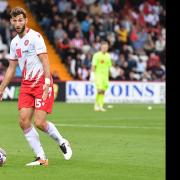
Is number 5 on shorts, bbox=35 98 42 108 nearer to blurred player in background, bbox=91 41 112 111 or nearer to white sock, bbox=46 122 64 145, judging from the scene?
white sock, bbox=46 122 64 145

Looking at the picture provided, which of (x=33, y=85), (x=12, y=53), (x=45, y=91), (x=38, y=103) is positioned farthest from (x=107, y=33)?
(x=45, y=91)

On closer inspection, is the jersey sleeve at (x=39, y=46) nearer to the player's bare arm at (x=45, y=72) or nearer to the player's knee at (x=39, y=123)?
the player's bare arm at (x=45, y=72)

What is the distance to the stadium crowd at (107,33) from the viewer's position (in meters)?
31.6

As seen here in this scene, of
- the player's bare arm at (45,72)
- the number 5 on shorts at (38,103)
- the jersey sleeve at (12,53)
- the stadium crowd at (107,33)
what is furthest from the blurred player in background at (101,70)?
the player's bare arm at (45,72)

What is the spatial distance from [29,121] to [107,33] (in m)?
25.9

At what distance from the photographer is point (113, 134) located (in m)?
14.0

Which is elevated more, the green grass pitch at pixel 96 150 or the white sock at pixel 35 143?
the white sock at pixel 35 143

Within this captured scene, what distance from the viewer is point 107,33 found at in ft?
111

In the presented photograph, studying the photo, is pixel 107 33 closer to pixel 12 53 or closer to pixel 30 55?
pixel 12 53

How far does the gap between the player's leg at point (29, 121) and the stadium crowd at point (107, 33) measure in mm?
22042

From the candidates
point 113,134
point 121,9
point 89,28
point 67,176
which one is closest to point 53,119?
point 113,134

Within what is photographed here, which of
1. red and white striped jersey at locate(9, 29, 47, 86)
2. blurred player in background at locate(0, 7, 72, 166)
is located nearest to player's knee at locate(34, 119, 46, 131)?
blurred player in background at locate(0, 7, 72, 166)

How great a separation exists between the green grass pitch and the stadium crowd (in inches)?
459
